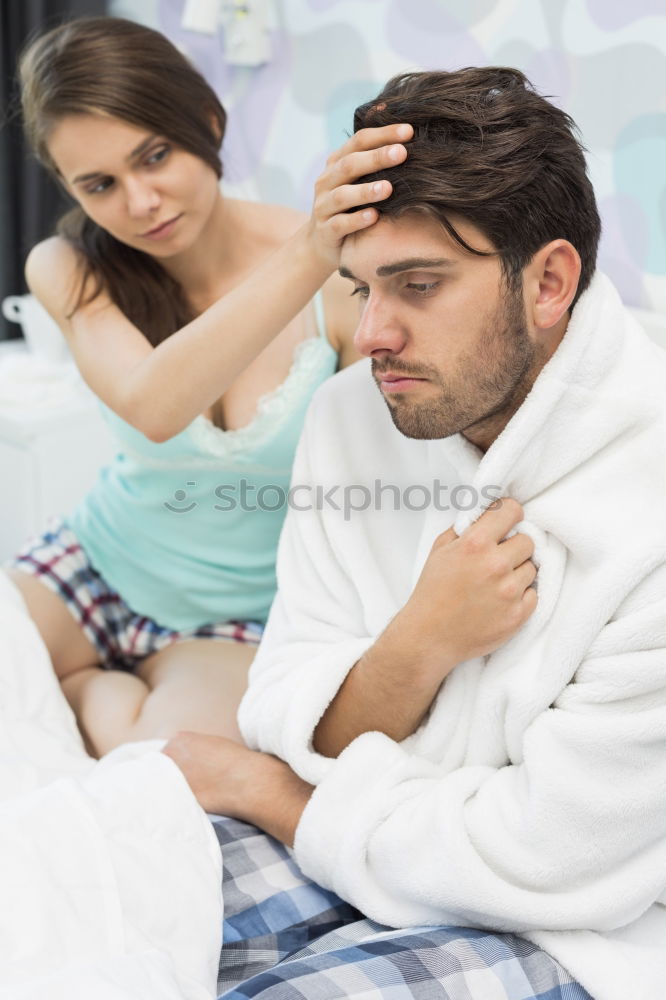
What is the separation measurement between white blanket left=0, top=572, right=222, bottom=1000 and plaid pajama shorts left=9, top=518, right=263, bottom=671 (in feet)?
1.62

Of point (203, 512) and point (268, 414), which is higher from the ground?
point (268, 414)

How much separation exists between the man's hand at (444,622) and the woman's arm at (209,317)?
1.15ft

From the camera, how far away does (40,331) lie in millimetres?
2871

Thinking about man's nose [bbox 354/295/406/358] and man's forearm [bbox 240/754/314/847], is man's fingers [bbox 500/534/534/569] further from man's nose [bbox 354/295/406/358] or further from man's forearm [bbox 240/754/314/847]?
man's forearm [bbox 240/754/314/847]

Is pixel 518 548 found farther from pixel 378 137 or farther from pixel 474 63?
pixel 474 63

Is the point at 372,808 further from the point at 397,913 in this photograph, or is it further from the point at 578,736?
the point at 578,736

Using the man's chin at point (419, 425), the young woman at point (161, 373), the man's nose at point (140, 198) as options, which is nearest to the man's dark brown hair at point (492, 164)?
the man's chin at point (419, 425)

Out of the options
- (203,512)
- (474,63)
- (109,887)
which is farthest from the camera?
(474,63)

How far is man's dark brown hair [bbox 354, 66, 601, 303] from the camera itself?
109 cm

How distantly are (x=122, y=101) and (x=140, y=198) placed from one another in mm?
133

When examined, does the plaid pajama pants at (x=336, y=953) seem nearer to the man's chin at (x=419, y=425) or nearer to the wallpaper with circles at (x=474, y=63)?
the man's chin at (x=419, y=425)

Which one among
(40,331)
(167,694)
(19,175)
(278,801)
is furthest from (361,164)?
(19,175)

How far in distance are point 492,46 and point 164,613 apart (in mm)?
1238

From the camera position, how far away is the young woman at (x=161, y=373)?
1.55 meters
